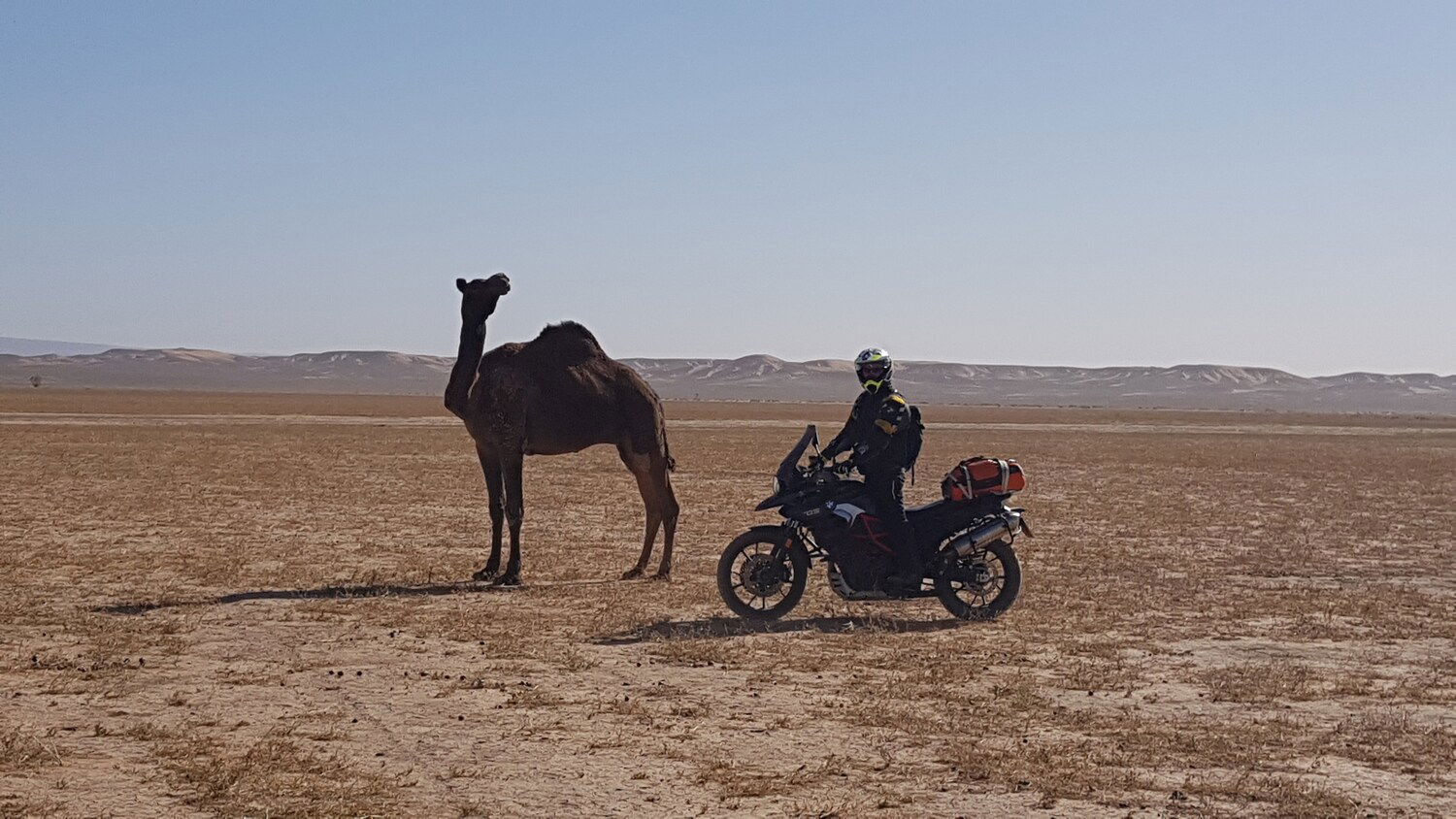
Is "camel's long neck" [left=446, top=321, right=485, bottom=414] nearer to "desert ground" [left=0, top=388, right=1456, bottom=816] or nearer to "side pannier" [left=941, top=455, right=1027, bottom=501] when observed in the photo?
"desert ground" [left=0, top=388, right=1456, bottom=816]

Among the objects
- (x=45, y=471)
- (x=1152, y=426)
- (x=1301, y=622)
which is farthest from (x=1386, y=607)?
(x=1152, y=426)

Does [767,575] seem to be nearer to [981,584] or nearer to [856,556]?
[856,556]

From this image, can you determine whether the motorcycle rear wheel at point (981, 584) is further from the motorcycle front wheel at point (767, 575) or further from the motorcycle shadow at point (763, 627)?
the motorcycle front wheel at point (767, 575)

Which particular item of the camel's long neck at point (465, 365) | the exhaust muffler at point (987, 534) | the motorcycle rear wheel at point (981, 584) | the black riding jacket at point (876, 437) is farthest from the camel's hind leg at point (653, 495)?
the exhaust muffler at point (987, 534)

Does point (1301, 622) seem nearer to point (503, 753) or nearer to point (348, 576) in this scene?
point (503, 753)

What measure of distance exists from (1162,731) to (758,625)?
428cm

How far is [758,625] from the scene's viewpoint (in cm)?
1191

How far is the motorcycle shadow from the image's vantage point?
11.4 m

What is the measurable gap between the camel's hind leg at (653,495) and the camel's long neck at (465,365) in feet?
5.78

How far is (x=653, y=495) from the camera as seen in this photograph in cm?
1541

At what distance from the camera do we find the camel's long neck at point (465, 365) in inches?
575

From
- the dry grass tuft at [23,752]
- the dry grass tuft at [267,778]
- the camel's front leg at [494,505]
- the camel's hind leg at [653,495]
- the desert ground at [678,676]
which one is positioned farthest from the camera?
the camel's hind leg at [653,495]

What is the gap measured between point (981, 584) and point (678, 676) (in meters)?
3.56

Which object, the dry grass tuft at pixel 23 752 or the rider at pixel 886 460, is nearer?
the dry grass tuft at pixel 23 752
